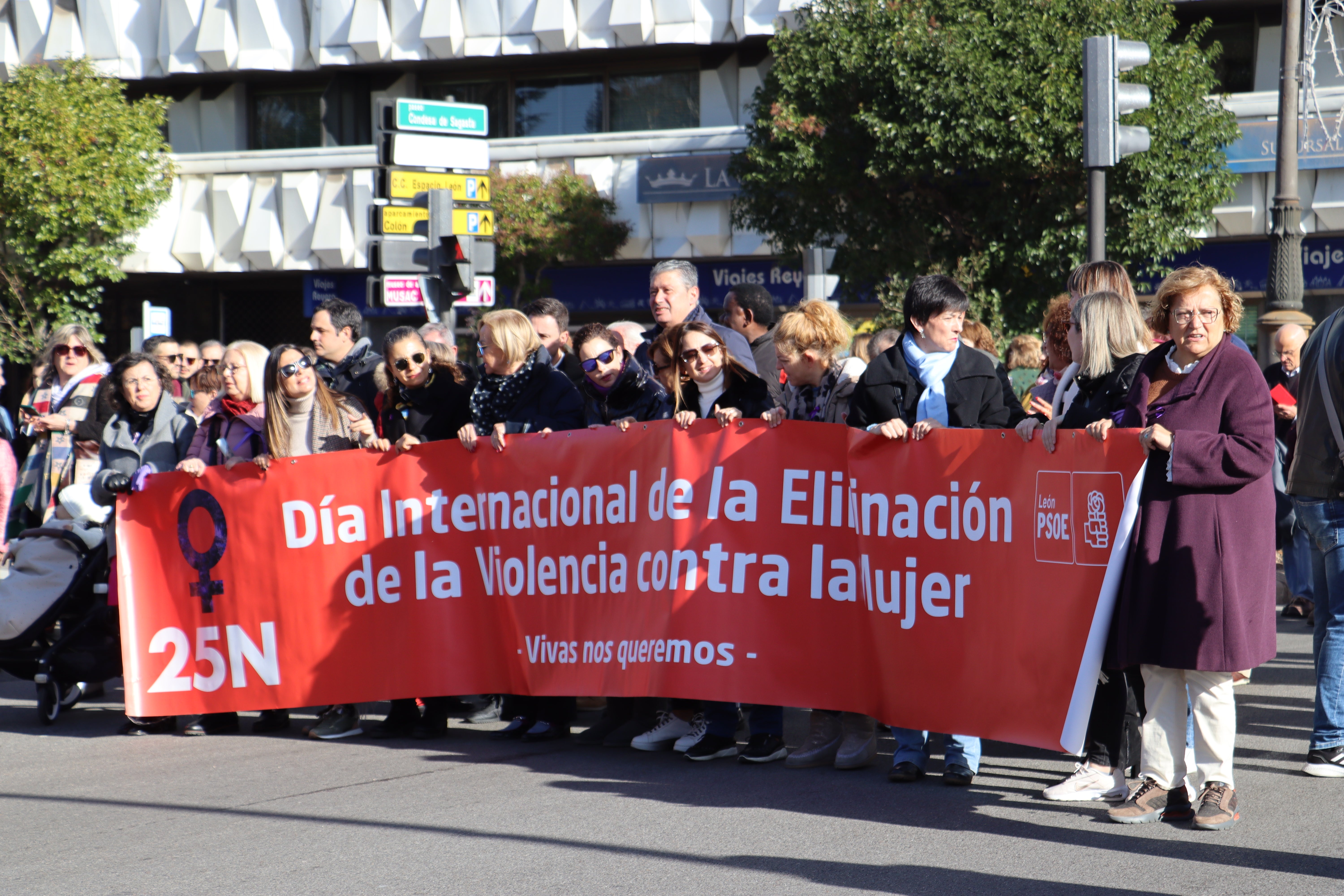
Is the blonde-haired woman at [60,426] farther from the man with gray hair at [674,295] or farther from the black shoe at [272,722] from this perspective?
the man with gray hair at [674,295]

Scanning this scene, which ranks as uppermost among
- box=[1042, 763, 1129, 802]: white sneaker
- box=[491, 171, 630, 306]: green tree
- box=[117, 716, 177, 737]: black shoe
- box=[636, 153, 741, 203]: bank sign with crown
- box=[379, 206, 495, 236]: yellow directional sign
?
box=[636, 153, 741, 203]: bank sign with crown

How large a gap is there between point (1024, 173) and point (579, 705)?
1283 centimetres

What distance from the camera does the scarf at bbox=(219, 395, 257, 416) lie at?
24.0ft

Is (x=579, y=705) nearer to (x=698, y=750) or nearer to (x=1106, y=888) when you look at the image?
(x=698, y=750)

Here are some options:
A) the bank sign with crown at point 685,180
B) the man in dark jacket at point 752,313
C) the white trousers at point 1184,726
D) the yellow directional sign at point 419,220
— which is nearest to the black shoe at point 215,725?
the man in dark jacket at point 752,313

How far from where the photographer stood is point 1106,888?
4.25m

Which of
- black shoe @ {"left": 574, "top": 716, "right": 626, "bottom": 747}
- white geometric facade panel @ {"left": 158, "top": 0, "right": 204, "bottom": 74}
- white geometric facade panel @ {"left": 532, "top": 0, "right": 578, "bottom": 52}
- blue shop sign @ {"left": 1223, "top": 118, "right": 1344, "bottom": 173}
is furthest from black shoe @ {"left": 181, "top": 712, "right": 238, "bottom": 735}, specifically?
white geometric facade panel @ {"left": 158, "top": 0, "right": 204, "bottom": 74}

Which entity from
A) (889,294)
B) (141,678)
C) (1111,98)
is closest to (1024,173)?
(889,294)

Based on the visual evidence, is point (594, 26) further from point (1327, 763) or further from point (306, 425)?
point (1327, 763)

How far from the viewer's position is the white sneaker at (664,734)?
649 centimetres

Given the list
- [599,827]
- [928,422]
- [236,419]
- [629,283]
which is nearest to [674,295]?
[928,422]

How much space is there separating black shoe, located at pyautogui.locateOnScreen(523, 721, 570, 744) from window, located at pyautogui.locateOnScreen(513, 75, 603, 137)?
806 inches

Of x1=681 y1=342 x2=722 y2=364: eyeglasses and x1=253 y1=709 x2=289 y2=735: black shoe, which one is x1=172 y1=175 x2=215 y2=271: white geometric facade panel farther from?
x1=681 y1=342 x2=722 y2=364: eyeglasses

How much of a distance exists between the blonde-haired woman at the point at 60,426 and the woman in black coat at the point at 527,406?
348cm
